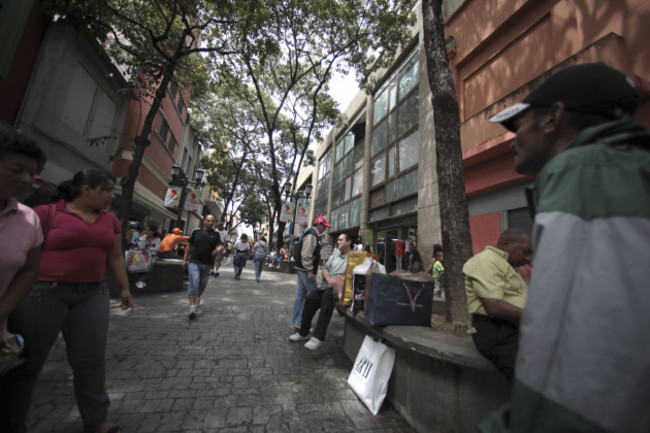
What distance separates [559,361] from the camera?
24.6 inches

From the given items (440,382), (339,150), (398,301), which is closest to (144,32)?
(398,301)

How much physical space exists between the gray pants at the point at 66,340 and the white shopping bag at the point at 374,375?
2.20m

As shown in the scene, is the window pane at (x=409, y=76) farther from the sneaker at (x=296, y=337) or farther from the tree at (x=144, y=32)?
the sneaker at (x=296, y=337)

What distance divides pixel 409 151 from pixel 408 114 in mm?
1756

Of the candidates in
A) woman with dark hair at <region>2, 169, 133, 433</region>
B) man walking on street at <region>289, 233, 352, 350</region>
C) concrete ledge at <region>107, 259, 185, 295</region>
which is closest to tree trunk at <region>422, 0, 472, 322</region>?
man walking on street at <region>289, 233, 352, 350</region>

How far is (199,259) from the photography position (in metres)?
5.59

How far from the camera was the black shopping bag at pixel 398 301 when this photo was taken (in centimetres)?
297

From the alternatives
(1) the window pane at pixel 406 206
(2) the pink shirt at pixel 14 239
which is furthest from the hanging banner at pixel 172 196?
(2) the pink shirt at pixel 14 239

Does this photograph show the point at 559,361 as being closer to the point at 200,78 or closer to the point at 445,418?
the point at 445,418

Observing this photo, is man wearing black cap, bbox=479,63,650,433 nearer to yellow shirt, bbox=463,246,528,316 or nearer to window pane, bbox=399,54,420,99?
yellow shirt, bbox=463,246,528,316

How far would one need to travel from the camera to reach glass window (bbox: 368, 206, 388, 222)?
14.0 m

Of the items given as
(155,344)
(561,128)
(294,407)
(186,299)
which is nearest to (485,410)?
(294,407)

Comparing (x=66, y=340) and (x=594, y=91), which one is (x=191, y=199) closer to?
(x=66, y=340)

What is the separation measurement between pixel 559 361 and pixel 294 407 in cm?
272
